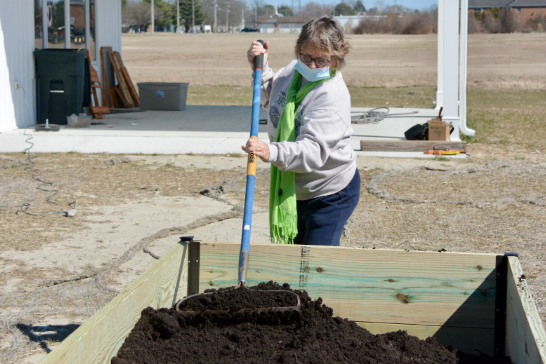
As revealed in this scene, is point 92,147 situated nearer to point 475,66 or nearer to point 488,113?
point 488,113

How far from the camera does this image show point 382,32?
214 ft

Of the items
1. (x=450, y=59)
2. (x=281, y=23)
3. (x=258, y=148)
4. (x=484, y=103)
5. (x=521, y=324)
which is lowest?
(x=521, y=324)

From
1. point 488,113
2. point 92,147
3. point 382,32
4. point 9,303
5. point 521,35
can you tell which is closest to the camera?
point 9,303

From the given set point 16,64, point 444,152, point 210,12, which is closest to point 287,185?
point 444,152

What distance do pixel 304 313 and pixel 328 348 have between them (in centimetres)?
20

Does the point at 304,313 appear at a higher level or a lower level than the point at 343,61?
lower

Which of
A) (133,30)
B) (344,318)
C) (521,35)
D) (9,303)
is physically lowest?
(9,303)

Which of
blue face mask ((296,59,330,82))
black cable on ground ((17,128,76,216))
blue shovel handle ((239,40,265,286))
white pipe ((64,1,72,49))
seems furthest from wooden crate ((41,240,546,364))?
white pipe ((64,1,72,49))

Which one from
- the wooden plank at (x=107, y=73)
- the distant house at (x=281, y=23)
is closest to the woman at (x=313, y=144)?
the wooden plank at (x=107, y=73)

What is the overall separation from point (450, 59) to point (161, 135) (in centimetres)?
452

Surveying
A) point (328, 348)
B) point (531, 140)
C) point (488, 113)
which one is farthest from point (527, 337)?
point (488, 113)

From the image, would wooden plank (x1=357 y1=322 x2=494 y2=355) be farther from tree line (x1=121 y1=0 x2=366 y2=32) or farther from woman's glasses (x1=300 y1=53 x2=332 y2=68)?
tree line (x1=121 y1=0 x2=366 y2=32)

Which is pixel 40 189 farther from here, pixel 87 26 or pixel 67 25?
pixel 87 26

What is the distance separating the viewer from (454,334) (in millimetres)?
2594
